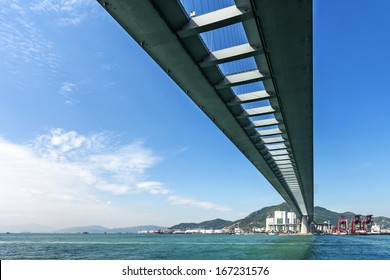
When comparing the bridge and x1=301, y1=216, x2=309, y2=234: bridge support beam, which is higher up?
the bridge

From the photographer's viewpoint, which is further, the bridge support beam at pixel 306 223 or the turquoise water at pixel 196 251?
the bridge support beam at pixel 306 223

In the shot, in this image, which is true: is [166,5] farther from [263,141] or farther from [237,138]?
[263,141]

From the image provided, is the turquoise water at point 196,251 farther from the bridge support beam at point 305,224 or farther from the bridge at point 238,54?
the bridge support beam at point 305,224

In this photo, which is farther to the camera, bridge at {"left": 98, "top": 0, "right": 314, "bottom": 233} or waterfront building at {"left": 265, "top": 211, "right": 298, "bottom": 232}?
waterfront building at {"left": 265, "top": 211, "right": 298, "bottom": 232}

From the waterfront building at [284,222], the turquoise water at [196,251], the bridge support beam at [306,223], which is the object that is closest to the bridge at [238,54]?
the turquoise water at [196,251]

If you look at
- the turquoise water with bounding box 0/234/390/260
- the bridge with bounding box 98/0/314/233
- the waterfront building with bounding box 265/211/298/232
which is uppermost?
the bridge with bounding box 98/0/314/233

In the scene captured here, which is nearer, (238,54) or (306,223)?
(238,54)

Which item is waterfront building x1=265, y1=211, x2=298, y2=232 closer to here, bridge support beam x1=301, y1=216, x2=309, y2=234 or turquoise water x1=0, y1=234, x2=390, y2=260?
bridge support beam x1=301, y1=216, x2=309, y2=234

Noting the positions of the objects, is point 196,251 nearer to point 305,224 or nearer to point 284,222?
point 305,224

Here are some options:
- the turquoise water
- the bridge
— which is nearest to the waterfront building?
the turquoise water

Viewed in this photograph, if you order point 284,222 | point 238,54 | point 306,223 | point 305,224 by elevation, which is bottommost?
point 284,222

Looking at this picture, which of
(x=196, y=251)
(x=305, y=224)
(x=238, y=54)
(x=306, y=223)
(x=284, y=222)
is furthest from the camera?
(x=284, y=222)

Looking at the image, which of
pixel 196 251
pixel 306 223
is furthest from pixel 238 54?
pixel 306 223
